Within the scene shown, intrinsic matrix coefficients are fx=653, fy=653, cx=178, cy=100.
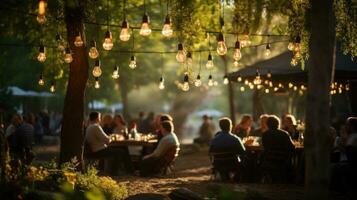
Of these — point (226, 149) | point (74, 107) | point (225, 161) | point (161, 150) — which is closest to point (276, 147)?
point (226, 149)

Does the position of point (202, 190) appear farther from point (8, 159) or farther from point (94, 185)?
point (8, 159)

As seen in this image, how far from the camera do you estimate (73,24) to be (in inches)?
526

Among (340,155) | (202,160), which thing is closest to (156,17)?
(202,160)

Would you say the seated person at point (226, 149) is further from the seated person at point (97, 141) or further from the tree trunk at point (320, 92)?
the tree trunk at point (320, 92)

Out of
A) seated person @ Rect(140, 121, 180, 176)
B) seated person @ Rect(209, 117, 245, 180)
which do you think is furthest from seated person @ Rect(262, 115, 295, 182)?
seated person @ Rect(140, 121, 180, 176)

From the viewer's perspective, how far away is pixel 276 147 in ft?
46.5

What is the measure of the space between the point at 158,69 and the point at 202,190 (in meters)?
31.5

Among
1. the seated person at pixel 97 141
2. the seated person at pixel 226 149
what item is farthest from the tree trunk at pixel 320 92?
the seated person at pixel 97 141

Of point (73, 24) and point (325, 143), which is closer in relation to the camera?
point (325, 143)

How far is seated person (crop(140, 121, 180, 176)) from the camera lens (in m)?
15.4

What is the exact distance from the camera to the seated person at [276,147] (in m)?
14.1

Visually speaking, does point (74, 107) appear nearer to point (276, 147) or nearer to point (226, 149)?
point (226, 149)

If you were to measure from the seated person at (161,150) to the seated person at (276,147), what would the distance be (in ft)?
7.37

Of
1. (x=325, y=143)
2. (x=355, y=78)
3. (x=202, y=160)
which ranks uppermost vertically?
(x=355, y=78)
